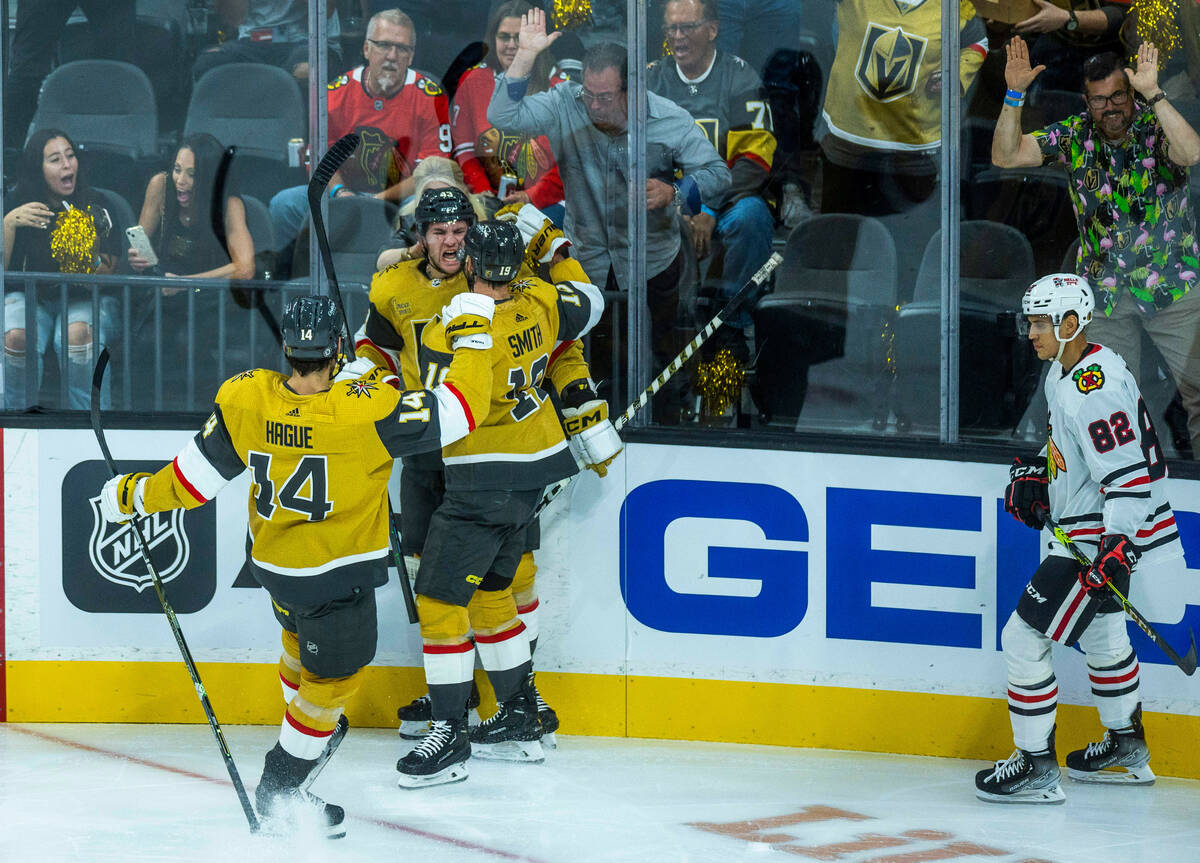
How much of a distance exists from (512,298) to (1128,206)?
162cm

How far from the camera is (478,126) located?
4508 millimetres

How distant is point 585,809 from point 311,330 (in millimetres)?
1312

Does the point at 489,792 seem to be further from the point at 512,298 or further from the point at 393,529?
the point at 512,298

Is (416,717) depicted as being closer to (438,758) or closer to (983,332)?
(438,758)

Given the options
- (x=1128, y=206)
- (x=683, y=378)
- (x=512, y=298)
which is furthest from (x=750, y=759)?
(x=1128, y=206)

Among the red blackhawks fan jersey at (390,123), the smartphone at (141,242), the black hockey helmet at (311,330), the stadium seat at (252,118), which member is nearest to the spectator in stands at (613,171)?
the red blackhawks fan jersey at (390,123)

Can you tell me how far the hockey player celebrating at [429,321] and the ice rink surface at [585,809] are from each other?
0.37m

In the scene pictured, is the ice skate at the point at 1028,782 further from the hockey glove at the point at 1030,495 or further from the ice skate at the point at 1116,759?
the hockey glove at the point at 1030,495

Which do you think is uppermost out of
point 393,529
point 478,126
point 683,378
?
point 478,126

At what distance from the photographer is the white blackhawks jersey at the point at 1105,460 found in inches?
139

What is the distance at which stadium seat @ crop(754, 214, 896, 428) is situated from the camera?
4289mm

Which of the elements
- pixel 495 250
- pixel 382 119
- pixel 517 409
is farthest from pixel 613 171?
pixel 517 409

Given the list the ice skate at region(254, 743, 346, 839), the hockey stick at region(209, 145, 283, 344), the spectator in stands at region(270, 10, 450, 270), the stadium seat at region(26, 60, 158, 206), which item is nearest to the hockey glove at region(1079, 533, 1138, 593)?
the ice skate at region(254, 743, 346, 839)

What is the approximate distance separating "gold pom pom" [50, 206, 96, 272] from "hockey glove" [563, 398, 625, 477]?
152cm
